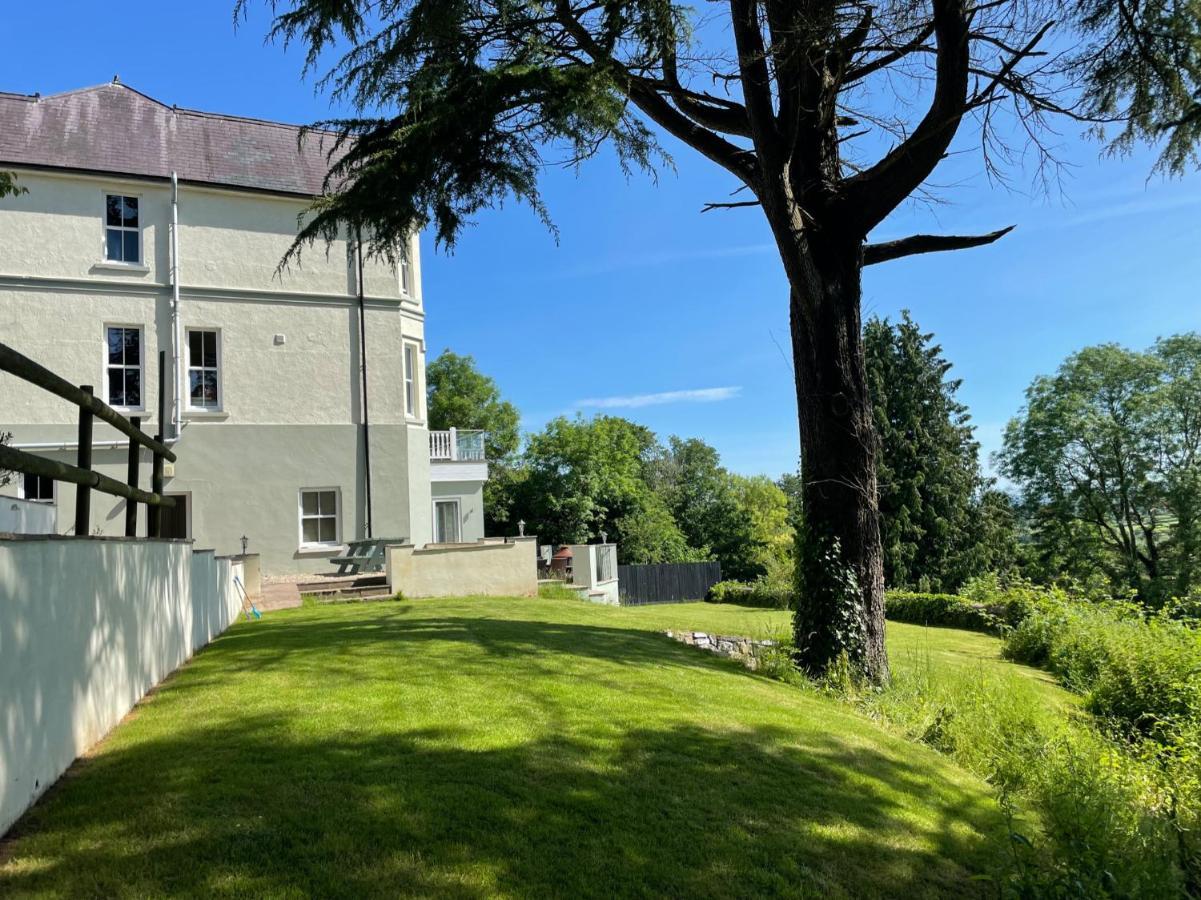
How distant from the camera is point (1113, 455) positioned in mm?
39312

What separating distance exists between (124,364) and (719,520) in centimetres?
4056

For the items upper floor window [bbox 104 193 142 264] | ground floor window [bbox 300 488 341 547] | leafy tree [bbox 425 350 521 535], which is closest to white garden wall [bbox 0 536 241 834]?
ground floor window [bbox 300 488 341 547]

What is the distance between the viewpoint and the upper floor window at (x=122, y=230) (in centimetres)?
1767

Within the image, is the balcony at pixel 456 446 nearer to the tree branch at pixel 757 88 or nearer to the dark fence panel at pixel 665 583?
the dark fence panel at pixel 665 583

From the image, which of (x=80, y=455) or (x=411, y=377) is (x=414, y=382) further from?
(x=80, y=455)

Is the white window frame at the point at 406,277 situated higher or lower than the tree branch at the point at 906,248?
higher

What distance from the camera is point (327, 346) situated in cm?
1916

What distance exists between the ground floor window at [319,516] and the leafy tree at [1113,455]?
3569cm

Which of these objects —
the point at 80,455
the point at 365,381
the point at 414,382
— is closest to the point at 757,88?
the point at 80,455

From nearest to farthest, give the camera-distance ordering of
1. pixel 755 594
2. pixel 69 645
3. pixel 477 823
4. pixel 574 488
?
pixel 477 823, pixel 69 645, pixel 755 594, pixel 574 488

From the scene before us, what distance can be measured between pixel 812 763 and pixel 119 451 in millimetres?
17306

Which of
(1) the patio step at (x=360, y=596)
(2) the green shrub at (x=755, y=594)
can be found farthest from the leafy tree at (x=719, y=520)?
(1) the patio step at (x=360, y=596)

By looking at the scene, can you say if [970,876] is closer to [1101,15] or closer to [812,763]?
[812,763]

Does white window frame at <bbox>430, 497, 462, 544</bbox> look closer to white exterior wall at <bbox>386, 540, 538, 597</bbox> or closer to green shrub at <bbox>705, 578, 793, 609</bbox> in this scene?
white exterior wall at <bbox>386, 540, 538, 597</bbox>
